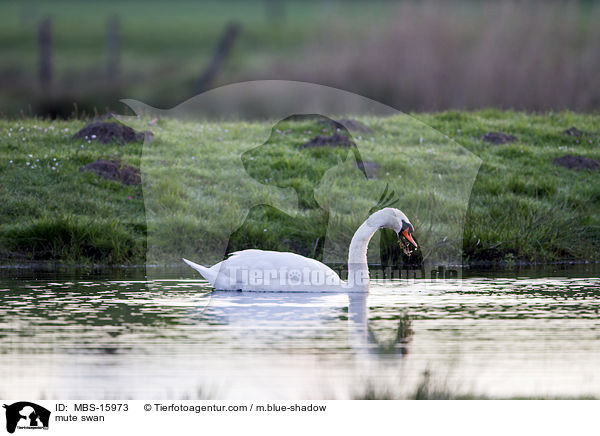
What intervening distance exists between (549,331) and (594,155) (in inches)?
365

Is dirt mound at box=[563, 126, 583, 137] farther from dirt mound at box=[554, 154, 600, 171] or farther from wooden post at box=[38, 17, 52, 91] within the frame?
wooden post at box=[38, 17, 52, 91]

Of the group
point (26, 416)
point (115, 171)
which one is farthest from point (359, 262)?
point (115, 171)

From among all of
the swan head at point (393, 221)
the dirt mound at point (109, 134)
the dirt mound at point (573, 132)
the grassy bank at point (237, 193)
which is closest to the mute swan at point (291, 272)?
the swan head at point (393, 221)

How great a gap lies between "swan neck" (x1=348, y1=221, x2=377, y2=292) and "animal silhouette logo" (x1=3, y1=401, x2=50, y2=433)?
4.42 metres

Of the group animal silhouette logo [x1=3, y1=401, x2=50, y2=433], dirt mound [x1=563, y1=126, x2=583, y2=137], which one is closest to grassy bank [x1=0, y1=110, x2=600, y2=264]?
dirt mound [x1=563, y1=126, x2=583, y2=137]

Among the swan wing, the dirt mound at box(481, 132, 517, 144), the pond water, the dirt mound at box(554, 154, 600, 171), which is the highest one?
the dirt mound at box(481, 132, 517, 144)

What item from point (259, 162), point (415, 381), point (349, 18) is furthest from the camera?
point (349, 18)

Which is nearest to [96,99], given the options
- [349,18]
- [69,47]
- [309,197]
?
[349,18]

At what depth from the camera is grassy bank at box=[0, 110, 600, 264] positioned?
12680 mm

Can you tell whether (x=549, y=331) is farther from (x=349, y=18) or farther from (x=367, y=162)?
(x=349, y=18)

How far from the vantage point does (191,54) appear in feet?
117

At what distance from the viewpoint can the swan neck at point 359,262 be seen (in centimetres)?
984

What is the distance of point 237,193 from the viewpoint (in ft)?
46.7

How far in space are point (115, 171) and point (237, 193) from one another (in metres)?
1.82
